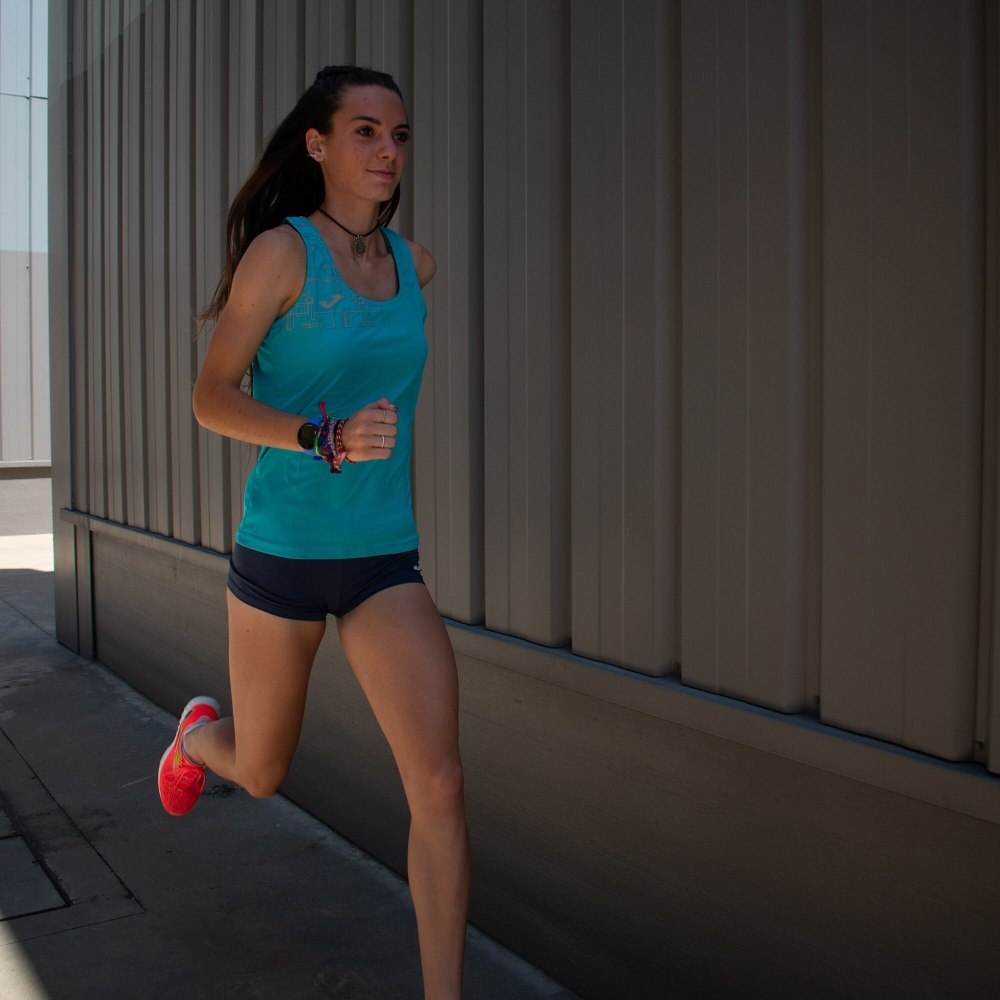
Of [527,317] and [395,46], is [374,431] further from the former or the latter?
[395,46]

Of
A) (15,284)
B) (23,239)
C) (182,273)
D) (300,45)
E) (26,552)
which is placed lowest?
(26,552)

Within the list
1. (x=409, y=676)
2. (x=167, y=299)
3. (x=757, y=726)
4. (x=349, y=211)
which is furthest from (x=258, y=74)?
(x=757, y=726)

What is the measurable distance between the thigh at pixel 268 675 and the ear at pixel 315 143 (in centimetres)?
104

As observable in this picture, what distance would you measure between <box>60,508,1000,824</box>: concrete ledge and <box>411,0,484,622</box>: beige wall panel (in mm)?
242

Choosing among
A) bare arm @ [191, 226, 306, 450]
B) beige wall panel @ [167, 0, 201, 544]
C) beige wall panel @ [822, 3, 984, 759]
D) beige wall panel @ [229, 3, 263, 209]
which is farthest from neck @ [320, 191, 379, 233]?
beige wall panel @ [167, 0, 201, 544]

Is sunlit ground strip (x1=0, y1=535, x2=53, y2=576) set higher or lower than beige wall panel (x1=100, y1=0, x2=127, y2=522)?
lower

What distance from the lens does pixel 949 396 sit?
1.85 metres

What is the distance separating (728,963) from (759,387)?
127 centimetres

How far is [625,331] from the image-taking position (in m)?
2.54

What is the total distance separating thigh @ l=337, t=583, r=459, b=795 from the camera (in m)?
2.24

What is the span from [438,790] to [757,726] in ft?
2.22

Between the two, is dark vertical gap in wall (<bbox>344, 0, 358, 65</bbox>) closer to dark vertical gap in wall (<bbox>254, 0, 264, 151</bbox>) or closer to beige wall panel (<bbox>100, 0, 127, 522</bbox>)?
dark vertical gap in wall (<bbox>254, 0, 264, 151</bbox>)

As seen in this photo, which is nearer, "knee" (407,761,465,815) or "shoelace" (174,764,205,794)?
"knee" (407,761,465,815)

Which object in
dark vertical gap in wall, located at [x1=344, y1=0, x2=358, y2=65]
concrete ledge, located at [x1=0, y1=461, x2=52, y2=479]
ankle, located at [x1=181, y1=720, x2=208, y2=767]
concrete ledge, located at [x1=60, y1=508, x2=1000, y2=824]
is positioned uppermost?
dark vertical gap in wall, located at [x1=344, y1=0, x2=358, y2=65]
